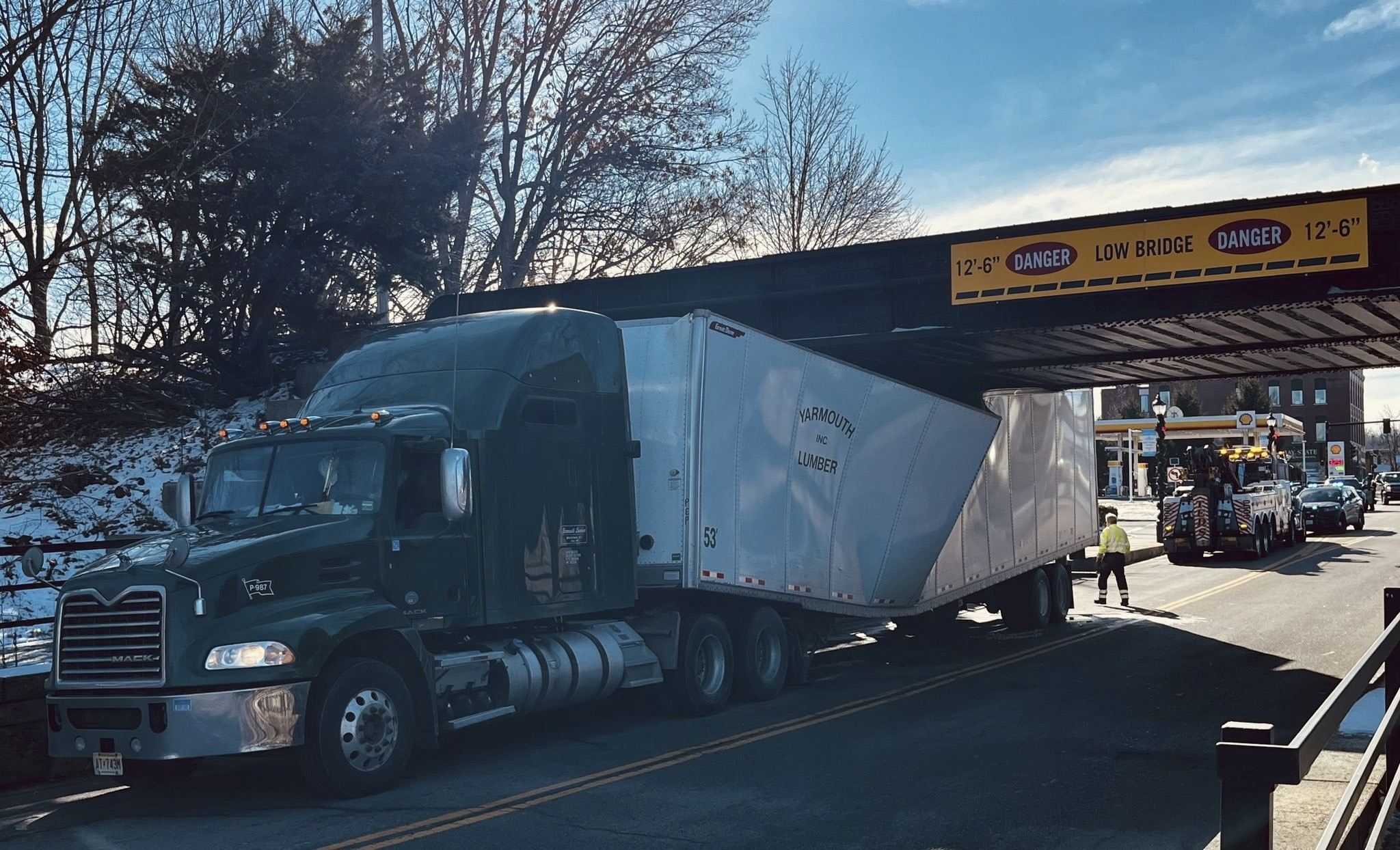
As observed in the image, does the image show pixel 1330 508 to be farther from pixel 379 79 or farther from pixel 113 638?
pixel 113 638

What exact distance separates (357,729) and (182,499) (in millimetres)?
2626

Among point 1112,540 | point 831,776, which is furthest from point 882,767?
point 1112,540

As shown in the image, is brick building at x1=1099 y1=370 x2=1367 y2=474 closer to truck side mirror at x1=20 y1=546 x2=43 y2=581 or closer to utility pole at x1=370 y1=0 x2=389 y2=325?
utility pole at x1=370 y1=0 x2=389 y2=325

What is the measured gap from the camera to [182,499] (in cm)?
1057

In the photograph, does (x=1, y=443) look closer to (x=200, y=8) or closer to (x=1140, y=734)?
(x=1140, y=734)

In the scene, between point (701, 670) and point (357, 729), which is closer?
point (357, 729)

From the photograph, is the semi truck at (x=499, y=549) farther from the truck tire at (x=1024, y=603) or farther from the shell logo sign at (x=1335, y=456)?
the shell logo sign at (x=1335, y=456)

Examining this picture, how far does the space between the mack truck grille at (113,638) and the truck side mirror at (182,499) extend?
4.78ft

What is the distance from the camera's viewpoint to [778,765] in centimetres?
1016

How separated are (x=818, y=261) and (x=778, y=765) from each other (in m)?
10.6

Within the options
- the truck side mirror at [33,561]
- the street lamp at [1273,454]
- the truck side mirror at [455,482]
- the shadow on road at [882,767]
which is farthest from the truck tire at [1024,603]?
the street lamp at [1273,454]

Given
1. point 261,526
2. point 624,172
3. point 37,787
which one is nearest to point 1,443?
point 37,787

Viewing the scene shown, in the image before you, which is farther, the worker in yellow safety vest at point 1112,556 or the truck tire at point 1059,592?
the worker in yellow safety vest at point 1112,556

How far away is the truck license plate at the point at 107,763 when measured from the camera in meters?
8.73
